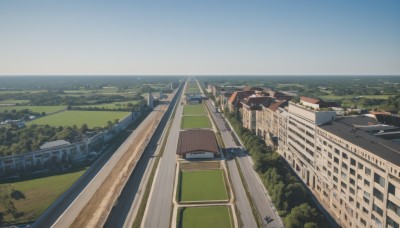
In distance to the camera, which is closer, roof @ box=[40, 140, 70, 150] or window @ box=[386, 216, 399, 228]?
window @ box=[386, 216, 399, 228]

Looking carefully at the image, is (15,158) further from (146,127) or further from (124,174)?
(146,127)

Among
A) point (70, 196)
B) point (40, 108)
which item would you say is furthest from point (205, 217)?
point (40, 108)

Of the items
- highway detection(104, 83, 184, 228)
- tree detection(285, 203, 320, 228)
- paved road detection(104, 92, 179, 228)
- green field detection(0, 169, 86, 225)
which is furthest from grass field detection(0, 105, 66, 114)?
tree detection(285, 203, 320, 228)

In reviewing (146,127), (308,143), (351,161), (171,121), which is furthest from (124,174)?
(171,121)

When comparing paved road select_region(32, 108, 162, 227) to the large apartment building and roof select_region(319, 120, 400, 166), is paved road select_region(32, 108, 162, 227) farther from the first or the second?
roof select_region(319, 120, 400, 166)

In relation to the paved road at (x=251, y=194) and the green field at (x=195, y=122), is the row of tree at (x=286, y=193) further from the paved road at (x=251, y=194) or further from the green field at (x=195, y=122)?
the green field at (x=195, y=122)

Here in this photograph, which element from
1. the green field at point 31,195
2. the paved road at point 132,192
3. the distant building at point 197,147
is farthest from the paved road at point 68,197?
the distant building at point 197,147

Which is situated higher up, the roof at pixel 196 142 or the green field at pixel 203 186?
the roof at pixel 196 142

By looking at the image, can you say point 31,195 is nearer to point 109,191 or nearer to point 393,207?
point 109,191
